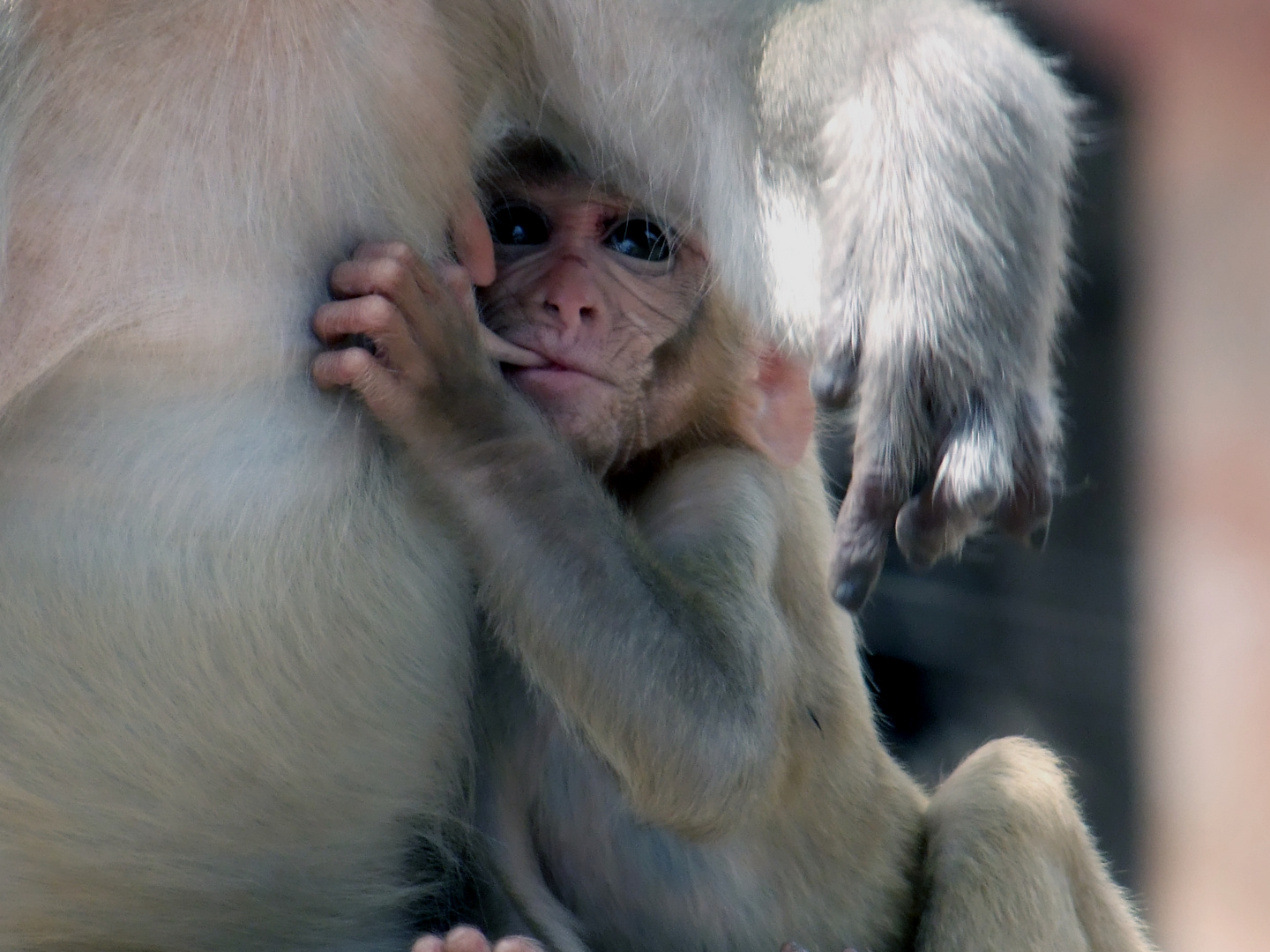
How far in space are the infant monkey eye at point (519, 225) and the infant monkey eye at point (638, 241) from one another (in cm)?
9

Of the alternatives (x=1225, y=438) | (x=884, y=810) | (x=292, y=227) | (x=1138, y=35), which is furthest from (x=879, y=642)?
(x=292, y=227)

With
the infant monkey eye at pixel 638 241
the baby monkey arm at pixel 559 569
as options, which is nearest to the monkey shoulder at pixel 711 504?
the baby monkey arm at pixel 559 569

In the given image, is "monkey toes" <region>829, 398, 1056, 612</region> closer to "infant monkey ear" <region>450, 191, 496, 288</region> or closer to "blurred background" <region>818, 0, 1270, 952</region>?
"infant monkey ear" <region>450, 191, 496, 288</region>

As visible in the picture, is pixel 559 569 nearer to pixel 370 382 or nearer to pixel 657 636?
pixel 657 636

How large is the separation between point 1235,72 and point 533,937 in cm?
286

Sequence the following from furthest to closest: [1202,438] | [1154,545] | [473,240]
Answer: [1154,545], [1202,438], [473,240]

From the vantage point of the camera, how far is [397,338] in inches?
65.9

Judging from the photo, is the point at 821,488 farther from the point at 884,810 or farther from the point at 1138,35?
the point at 1138,35

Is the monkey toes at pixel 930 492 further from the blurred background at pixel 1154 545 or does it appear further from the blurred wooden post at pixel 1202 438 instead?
the blurred wooden post at pixel 1202 438

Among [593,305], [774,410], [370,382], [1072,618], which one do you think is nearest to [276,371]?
[370,382]

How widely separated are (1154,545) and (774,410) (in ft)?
7.32

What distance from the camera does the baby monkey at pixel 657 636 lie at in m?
1.75

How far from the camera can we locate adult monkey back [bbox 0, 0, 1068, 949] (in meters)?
1.55

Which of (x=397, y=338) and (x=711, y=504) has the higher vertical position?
(x=397, y=338)
